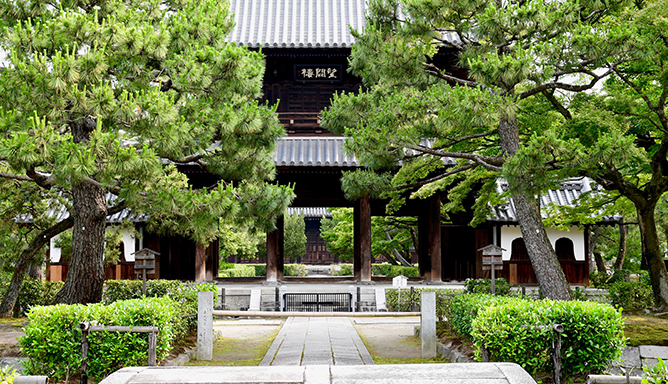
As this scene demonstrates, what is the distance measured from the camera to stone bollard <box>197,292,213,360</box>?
8.41 meters

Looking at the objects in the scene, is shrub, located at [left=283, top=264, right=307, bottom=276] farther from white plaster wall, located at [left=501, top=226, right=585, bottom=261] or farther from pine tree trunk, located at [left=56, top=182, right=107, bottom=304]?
pine tree trunk, located at [left=56, top=182, right=107, bottom=304]

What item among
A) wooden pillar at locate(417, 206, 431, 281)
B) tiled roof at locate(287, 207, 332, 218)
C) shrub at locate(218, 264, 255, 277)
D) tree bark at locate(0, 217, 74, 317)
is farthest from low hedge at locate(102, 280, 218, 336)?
tiled roof at locate(287, 207, 332, 218)

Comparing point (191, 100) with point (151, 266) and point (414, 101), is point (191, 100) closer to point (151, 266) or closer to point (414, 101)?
point (414, 101)

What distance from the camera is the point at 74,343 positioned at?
633 cm

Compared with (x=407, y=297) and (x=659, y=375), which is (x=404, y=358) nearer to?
(x=407, y=297)

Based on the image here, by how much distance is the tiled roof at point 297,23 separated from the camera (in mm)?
16141

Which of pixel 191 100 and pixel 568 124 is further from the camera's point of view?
pixel 568 124

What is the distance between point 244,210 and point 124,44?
3141mm

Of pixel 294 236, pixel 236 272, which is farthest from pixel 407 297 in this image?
pixel 294 236

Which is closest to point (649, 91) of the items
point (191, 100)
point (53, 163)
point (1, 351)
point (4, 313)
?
point (191, 100)

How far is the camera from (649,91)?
398 inches

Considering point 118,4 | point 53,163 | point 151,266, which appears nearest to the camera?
point 53,163

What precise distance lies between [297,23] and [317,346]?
12.0 meters

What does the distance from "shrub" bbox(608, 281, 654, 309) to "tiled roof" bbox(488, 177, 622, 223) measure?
4.83 m
